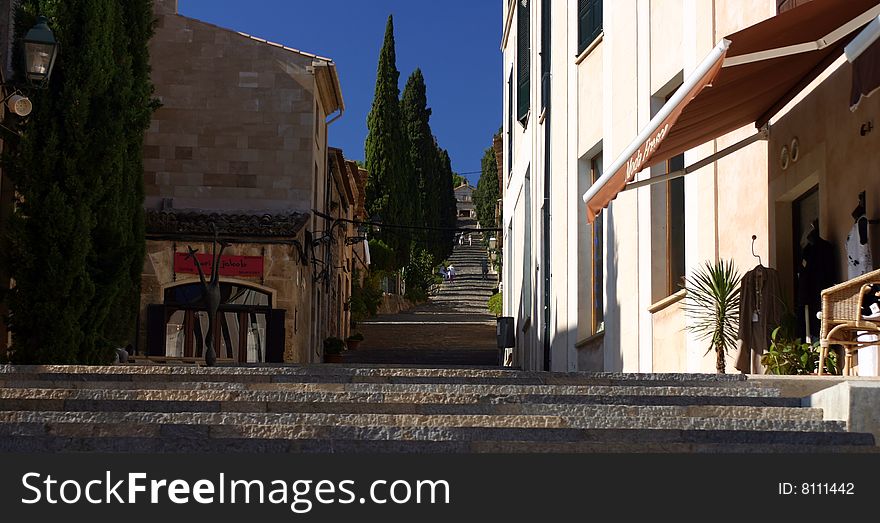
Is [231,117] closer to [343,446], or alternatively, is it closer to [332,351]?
[332,351]

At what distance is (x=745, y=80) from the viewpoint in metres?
9.81

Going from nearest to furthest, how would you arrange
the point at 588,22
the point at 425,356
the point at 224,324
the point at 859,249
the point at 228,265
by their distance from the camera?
1. the point at 859,249
2. the point at 588,22
3. the point at 228,265
4. the point at 224,324
5. the point at 425,356

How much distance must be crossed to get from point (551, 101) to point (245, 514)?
15.6 metres

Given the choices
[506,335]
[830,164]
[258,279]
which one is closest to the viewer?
[830,164]

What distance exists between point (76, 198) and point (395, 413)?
12022 millimetres

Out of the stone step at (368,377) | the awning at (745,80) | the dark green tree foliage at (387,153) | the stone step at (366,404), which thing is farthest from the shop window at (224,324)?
the dark green tree foliage at (387,153)

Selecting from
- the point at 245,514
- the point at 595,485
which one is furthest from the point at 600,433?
the point at 245,514

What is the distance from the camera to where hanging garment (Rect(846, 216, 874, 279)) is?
31.5 ft

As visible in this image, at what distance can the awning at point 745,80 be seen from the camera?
8.46 meters

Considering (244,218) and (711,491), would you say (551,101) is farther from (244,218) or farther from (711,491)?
(711,491)

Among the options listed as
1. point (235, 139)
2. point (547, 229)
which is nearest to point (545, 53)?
point (547, 229)

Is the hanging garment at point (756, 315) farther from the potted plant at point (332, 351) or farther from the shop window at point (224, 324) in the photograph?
the potted plant at point (332, 351)

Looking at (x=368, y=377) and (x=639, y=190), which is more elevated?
(x=639, y=190)

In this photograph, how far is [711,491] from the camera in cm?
480
